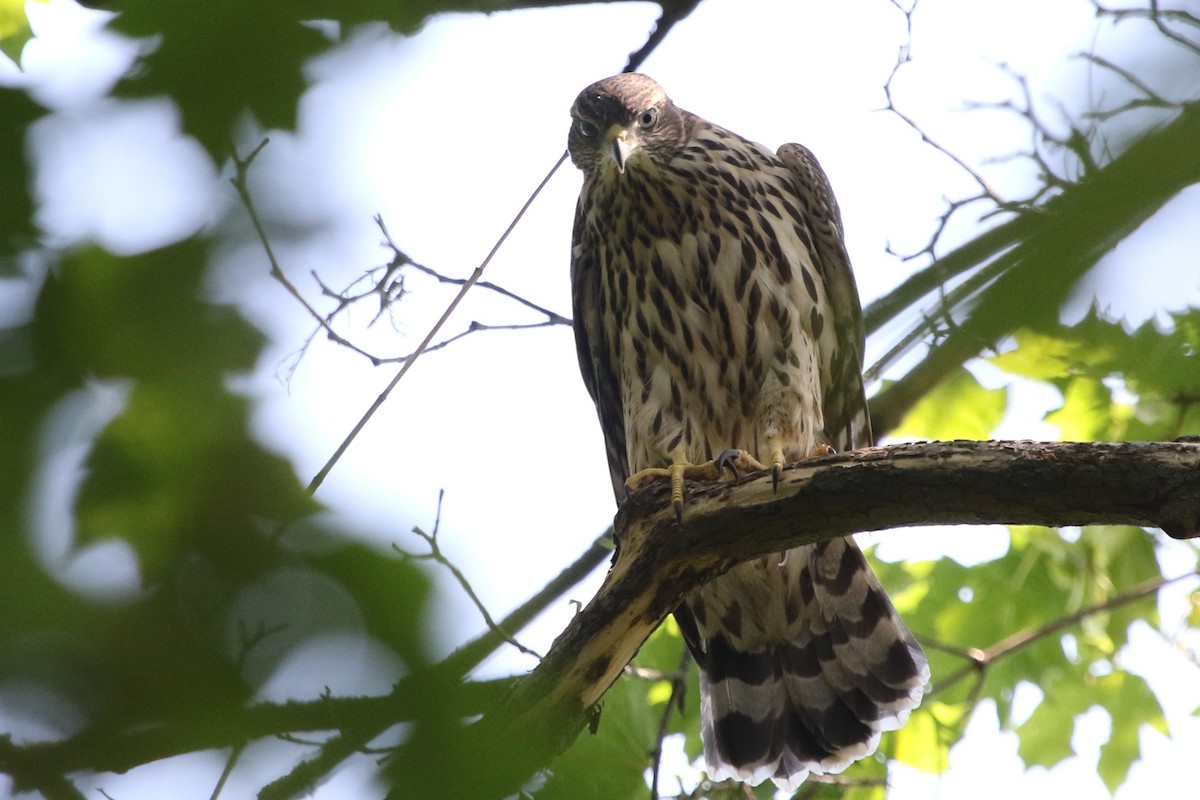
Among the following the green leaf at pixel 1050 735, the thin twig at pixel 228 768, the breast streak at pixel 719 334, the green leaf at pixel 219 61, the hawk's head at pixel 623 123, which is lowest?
the thin twig at pixel 228 768

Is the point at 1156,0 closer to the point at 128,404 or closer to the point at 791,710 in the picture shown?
the point at 128,404

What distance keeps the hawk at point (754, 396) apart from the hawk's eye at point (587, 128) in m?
0.11

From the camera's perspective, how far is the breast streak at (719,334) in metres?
4.27

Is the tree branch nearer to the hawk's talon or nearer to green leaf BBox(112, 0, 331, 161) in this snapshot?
the hawk's talon

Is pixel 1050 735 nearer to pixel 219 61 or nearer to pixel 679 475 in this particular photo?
pixel 679 475

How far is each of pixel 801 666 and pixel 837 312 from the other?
132 cm

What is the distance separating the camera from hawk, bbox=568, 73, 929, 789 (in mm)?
4242

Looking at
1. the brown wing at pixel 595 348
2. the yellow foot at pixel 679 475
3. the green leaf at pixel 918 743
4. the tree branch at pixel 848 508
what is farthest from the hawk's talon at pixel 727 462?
the green leaf at pixel 918 743

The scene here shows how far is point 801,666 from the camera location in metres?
4.34

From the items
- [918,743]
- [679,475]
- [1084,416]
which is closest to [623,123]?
[679,475]

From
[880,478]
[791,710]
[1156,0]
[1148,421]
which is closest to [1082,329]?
[1156,0]

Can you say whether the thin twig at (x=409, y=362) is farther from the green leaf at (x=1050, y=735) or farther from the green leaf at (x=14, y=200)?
the green leaf at (x=1050, y=735)

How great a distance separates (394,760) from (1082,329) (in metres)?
0.40

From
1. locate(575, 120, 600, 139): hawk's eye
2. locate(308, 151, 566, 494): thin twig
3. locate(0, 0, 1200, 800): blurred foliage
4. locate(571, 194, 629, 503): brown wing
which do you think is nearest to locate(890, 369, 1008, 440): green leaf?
locate(571, 194, 629, 503): brown wing
